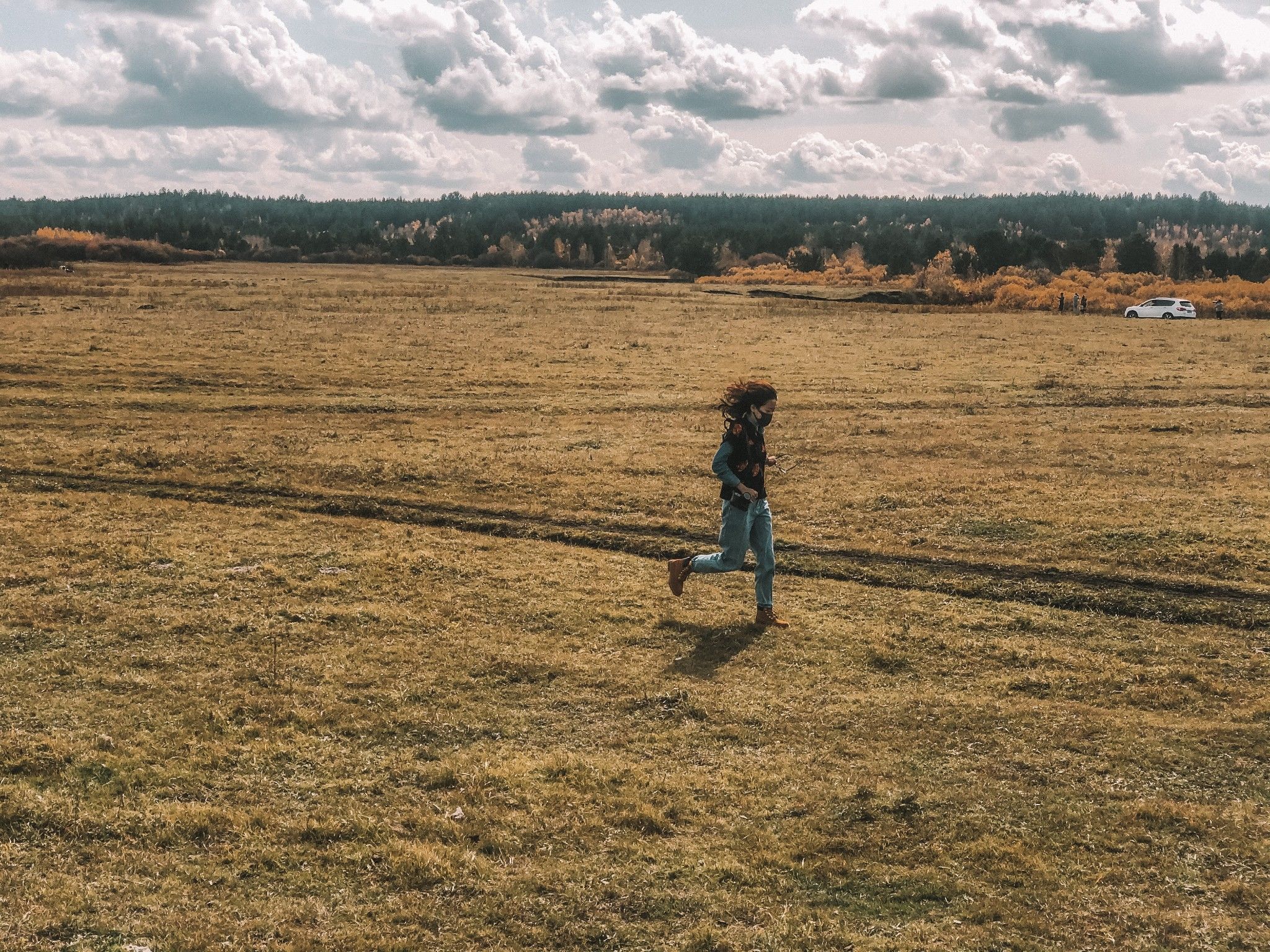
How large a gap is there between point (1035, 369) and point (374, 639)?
34882 mm

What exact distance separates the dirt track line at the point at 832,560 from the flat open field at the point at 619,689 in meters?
0.10

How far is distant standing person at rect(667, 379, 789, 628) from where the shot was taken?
13.2 metres

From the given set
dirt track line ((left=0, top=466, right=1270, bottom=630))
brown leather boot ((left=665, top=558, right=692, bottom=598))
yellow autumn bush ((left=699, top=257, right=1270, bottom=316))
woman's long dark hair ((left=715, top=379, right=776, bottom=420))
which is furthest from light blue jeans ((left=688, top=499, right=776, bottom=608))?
yellow autumn bush ((left=699, top=257, right=1270, bottom=316))

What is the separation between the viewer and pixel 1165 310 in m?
73.8

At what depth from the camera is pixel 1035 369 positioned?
4200cm

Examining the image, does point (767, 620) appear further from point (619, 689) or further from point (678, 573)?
point (619, 689)

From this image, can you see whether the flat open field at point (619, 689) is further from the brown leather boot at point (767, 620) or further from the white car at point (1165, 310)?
the white car at point (1165, 310)

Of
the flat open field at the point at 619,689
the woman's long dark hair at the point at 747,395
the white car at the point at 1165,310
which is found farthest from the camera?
the white car at the point at 1165,310

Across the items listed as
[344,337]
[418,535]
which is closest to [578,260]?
[344,337]

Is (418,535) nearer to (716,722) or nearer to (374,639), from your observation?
(374,639)

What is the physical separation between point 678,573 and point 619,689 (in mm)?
2783

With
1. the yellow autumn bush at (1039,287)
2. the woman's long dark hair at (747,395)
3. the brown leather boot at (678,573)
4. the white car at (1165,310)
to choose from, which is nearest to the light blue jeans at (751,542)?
the brown leather boot at (678,573)

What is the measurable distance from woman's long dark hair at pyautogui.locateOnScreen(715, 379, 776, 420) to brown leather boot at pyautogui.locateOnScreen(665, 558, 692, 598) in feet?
8.25

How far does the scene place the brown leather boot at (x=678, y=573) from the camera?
1477 centimetres
